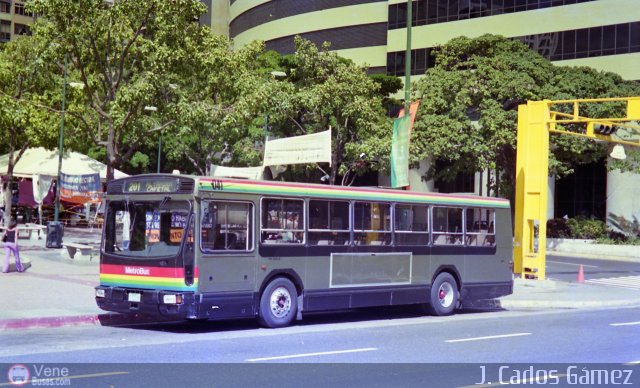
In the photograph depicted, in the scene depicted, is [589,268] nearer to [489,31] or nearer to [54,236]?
[54,236]

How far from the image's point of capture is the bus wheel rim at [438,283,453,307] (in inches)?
759

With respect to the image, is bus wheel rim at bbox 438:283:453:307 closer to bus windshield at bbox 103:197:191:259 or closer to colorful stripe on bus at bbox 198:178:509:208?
colorful stripe on bus at bbox 198:178:509:208

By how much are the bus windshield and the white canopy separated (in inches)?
1105

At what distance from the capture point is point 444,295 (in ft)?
63.7

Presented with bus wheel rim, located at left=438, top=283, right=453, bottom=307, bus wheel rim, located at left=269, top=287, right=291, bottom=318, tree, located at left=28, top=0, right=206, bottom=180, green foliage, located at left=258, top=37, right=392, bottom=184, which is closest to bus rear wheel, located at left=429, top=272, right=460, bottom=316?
bus wheel rim, located at left=438, top=283, right=453, bottom=307

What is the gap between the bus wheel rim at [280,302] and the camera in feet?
51.5

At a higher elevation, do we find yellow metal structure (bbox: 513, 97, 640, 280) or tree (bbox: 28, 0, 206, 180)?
tree (bbox: 28, 0, 206, 180)

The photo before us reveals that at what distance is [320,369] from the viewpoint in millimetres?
11078

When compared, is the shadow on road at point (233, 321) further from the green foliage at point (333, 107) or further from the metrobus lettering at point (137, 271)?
the green foliage at point (333, 107)

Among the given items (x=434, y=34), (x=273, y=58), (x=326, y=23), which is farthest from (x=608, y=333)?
(x=326, y=23)

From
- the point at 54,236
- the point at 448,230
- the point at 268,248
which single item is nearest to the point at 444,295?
the point at 448,230

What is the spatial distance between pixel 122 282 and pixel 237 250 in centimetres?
211

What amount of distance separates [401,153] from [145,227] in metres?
9.38

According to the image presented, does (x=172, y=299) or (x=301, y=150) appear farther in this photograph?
(x=301, y=150)
